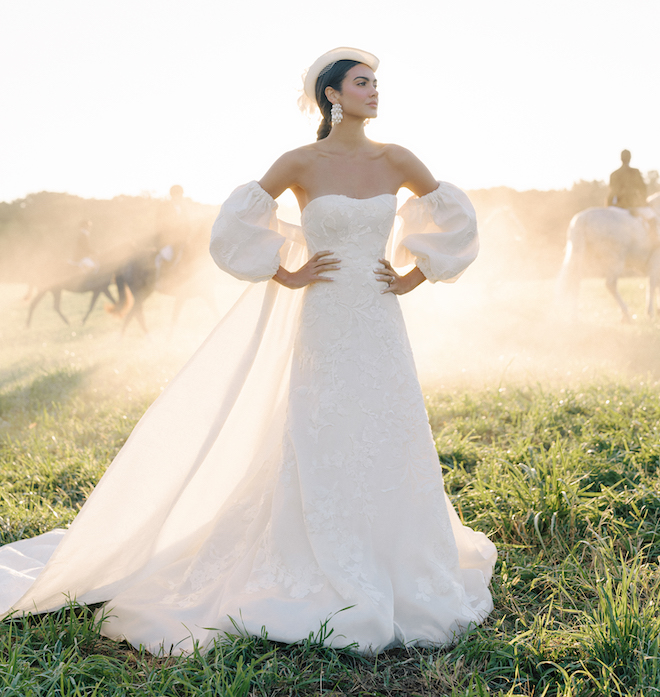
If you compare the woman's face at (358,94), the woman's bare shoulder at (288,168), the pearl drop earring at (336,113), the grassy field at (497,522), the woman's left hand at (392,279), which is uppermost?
the woman's face at (358,94)

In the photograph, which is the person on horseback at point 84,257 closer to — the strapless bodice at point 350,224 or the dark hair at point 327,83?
the dark hair at point 327,83

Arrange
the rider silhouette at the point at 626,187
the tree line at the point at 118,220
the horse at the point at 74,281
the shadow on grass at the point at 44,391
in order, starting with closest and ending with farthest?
the shadow on grass at the point at 44,391 < the rider silhouette at the point at 626,187 < the horse at the point at 74,281 < the tree line at the point at 118,220

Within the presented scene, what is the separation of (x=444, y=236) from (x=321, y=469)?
1.17 metres

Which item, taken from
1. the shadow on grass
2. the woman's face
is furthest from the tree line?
the woman's face

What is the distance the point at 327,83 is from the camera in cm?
261

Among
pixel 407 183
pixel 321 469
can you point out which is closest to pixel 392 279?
pixel 407 183

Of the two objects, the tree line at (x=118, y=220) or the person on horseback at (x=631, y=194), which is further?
the tree line at (x=118, y=220)

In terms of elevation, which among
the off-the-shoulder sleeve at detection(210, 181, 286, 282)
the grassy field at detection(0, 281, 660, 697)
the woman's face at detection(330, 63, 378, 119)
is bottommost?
the grassy field at detection(0, 281, 660, 697)

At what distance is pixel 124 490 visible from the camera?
9.23 feet

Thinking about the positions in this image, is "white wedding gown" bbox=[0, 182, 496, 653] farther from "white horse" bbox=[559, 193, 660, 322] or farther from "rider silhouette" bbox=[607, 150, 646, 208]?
"rider silhouette" bbox=[607, 150, 646, 208]

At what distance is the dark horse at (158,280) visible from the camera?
10.5 metres

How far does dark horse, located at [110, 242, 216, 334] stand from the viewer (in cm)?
1049

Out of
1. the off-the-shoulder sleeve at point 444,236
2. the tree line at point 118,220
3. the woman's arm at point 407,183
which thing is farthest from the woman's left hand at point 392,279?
the tree line at point 118,220

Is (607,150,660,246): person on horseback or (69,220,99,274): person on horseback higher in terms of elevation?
(607,150,660,246): person on horseback
